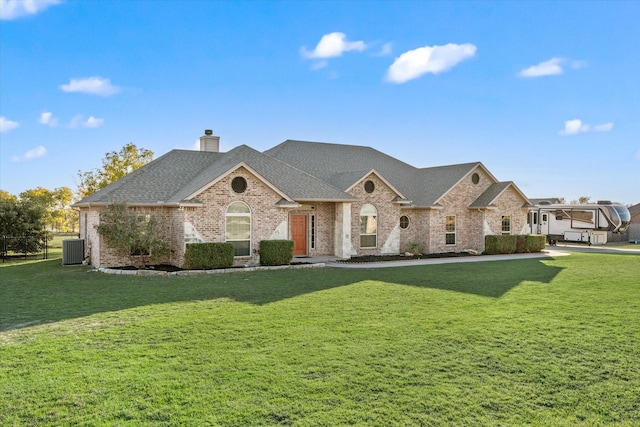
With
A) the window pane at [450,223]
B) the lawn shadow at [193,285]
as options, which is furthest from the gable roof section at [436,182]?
the lawn shadow at [193,285]

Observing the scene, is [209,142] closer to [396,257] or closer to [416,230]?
[396,257]

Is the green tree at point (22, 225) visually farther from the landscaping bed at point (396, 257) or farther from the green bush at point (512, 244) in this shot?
the green bush at point (512, 244)

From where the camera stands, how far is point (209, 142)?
26.0 meters

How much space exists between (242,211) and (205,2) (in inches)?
340

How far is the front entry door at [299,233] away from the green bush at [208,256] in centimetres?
516

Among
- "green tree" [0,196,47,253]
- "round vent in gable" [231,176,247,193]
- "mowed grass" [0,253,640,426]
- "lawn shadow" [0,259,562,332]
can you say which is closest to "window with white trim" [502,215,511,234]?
"lawn shadow" [0,259,562,332]

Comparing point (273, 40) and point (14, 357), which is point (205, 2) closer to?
point (273, 40)

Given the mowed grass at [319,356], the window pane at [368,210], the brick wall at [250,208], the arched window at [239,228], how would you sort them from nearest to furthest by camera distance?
the mowed grass at [319,356]
the brick wall at [250,208]
the arched window at [239,228]
the window pane at [368,210]

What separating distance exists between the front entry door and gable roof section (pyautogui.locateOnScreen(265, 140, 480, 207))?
2810 millimetres

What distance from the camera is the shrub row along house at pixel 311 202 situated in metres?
18.9

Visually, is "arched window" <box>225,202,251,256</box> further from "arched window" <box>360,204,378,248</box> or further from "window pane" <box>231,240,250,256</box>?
"arched window" <box>360,204,378,248</box>

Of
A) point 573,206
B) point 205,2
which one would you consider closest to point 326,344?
point 205,2

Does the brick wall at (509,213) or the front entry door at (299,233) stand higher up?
the brick wall at (509,213)

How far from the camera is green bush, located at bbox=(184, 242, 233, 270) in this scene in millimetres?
17688
